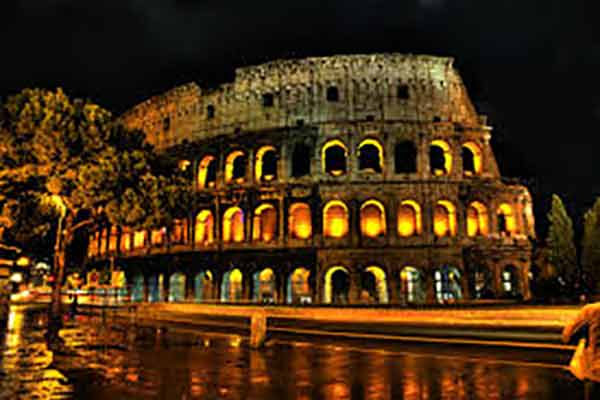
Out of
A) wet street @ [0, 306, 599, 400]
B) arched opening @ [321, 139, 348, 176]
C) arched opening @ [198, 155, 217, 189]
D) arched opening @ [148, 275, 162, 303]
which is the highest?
arched opening @ [321, 139, 348, 176]

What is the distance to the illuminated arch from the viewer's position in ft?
Answer: 88.4

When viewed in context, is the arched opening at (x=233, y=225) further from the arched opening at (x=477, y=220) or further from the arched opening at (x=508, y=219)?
the arched opening at (x=508, y=219)

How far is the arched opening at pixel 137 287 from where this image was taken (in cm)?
3350

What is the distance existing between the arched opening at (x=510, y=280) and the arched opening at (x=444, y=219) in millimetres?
4264

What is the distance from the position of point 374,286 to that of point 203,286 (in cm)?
1148

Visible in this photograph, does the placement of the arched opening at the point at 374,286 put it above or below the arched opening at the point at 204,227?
below

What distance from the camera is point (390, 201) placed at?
88.2 ft

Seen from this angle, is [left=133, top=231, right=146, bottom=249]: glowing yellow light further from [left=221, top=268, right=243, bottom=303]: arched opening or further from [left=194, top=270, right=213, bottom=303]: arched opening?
[left=221, top=268, right=243, bottom=303]: arched opening

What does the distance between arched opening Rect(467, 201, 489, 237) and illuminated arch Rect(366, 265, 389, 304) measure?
5881 mm

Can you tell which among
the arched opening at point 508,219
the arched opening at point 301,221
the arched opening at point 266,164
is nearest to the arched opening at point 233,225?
the arched opening at point 266,164

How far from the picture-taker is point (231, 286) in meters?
31.1

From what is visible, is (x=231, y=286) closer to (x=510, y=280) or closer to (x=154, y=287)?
(x=154, y=287)

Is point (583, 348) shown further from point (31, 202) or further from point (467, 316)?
point (31, 202)

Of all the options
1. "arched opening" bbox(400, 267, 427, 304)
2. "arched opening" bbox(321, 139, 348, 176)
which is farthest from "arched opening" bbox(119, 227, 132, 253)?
"arched opening" bbox(400, 267, 427, 304)
